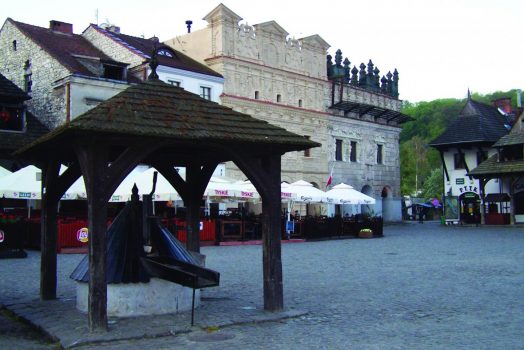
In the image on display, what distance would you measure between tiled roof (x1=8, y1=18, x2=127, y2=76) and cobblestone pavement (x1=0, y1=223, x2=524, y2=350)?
15.5 meters

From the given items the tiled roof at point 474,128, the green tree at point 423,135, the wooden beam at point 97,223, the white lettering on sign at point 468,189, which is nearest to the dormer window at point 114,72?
the wooden beam at point 97,223

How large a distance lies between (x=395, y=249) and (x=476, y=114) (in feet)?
98.3

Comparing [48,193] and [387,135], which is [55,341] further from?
[387,135]

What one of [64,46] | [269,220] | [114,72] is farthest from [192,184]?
[64,46]

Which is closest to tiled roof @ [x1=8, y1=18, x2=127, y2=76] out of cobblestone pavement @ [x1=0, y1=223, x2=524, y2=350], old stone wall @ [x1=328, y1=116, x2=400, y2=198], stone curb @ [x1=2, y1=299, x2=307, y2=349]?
cobblestone pavement @ [x1=0, y1=223, x2=524, y2=350]

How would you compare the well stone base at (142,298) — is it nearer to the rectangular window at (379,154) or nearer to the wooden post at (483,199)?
the wooden post at (483,199)

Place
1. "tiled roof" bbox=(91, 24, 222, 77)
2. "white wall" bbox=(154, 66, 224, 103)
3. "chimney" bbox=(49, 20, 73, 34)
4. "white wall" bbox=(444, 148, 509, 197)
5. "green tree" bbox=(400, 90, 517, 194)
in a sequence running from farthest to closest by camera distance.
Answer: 1. "green tree" bbox=(400, 90, 517, 194)
2. "white wall" bbox=(444, 148, 509, 197)
3. "chimney" bbox=(49, 20, 73, 34)
4. "tiled roof" bbox=(91, 24, 222, 77)
5. "white wall" bbox=(154, 66, 224, 103)

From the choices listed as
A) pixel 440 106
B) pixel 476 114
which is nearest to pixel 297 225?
pixel 476 114

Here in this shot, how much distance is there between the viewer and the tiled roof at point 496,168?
41.6m

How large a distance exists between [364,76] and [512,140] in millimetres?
12480

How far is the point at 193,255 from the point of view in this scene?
1083 cm

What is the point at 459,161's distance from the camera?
161ft

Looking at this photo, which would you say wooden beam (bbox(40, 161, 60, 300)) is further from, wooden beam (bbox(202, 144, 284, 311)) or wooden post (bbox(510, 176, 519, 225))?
wooden post (bbox(510, 176, 519, 225))

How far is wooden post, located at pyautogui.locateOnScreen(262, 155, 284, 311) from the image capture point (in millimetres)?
9766
